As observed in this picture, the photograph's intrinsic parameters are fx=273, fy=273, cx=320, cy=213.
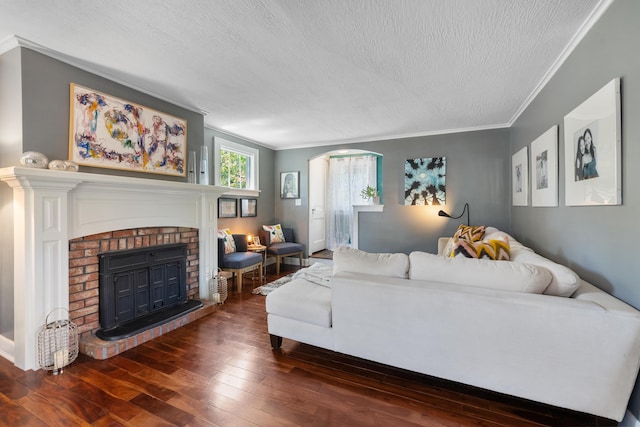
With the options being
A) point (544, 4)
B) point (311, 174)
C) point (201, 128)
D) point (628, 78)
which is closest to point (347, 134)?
point (311, 174)

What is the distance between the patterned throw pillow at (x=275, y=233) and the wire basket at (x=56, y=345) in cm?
310

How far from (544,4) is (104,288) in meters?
3.76

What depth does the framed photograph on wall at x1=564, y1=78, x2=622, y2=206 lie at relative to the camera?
148 centimetres

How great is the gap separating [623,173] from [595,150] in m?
0.29

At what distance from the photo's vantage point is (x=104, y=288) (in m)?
2.34

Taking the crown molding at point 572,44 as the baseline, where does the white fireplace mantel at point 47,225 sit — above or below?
below

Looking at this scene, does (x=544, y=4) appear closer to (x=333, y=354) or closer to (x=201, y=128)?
(x=333, y=354)

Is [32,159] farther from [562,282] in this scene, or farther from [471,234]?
[471,234]

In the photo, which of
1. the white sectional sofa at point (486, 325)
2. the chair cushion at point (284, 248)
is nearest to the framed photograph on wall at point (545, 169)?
the white sectional sofa at point (486, 325)

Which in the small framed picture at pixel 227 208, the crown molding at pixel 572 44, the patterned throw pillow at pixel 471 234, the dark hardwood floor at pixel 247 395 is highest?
the crown molding at pixel 572 44

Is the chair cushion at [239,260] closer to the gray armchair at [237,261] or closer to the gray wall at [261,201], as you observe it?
the gray armchair at [237,261]

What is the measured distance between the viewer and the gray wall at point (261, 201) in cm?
455

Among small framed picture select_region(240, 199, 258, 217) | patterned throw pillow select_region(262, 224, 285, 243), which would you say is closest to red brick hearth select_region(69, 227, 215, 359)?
small framed picture select_region(240, 199, 258, 217)

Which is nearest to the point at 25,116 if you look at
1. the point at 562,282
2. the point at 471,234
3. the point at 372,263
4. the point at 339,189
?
A: the point at 372,263
